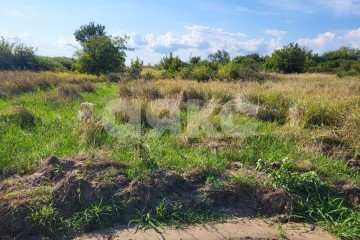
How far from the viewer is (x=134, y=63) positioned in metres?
24.7

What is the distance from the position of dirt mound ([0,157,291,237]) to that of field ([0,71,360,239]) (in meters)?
0.01

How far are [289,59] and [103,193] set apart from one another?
29069mm

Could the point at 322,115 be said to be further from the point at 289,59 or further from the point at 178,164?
the point at 289,59

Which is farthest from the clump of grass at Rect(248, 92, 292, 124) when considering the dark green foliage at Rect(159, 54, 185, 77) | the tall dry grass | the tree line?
the dark green foliage at Rect(159, 54, 185, 77)

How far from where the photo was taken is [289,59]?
1221 inches

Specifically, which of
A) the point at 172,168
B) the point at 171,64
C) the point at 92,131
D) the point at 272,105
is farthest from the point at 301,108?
the point at 171,64

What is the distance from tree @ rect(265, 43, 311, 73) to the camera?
3081 centimetres

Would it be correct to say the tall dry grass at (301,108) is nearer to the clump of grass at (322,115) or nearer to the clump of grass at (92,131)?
the clump of grass at (322,115)

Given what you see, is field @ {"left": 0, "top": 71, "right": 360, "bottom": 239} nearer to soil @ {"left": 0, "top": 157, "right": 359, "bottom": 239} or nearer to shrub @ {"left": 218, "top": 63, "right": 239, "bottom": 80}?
soil @ {"left": 0, "top": 157, "right": 359, "bottom": 239}

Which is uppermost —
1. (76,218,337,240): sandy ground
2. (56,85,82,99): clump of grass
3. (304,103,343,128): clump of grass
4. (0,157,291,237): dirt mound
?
(56,85,82,99): clump of grass

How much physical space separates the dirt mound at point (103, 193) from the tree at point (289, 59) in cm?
2790

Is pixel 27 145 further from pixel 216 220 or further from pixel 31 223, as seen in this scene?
pixel 216 220

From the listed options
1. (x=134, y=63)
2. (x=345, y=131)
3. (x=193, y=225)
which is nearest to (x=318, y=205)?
(x=193, y=225)

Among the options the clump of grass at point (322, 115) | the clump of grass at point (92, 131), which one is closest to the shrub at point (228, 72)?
the clump of grass at point (322, 115)
